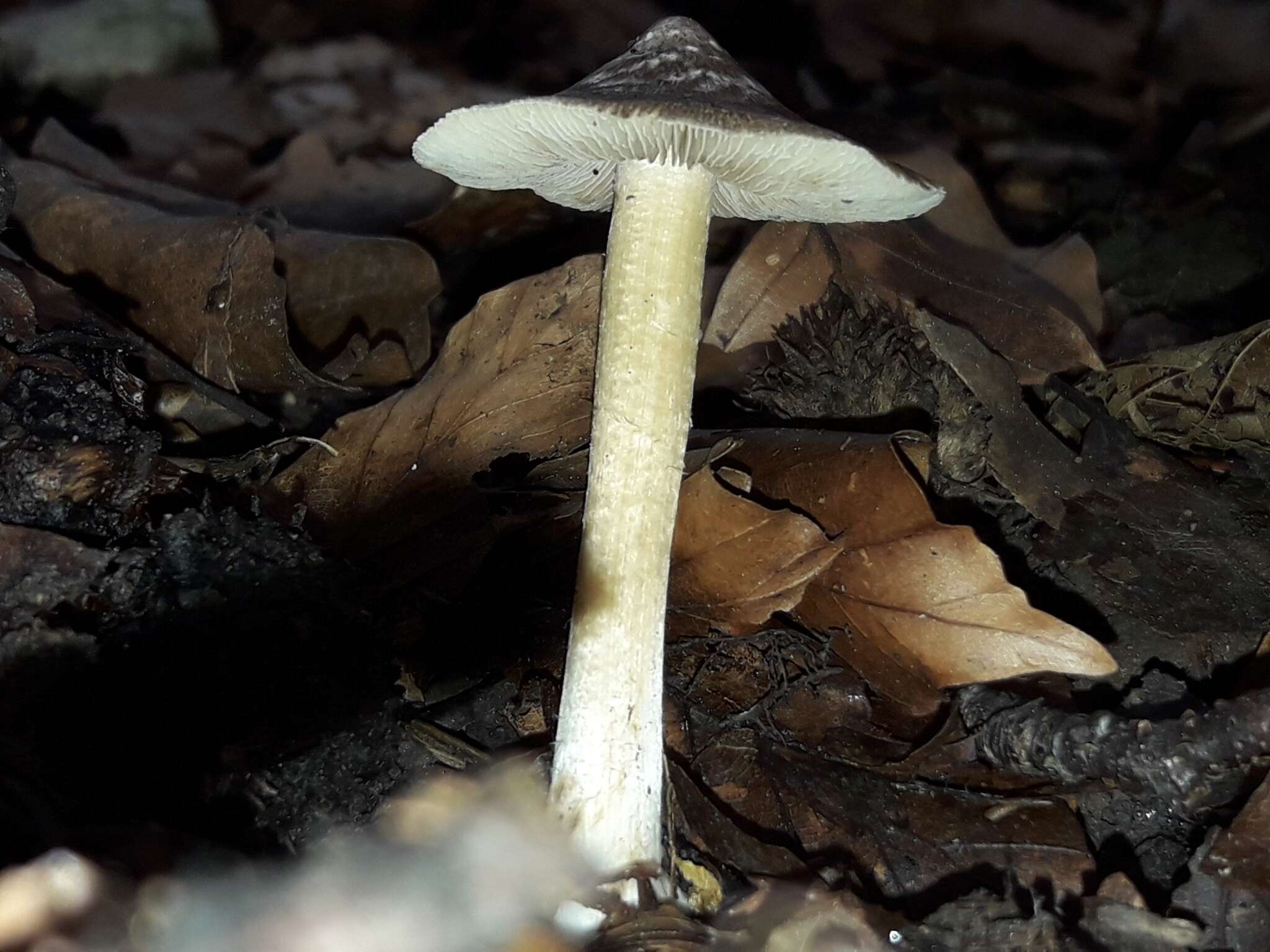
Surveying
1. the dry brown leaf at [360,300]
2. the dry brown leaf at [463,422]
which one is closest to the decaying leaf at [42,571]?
the dry brown leaf at [463,422]

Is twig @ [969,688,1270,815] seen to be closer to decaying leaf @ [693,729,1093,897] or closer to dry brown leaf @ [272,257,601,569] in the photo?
decaying leaf @ [693,729,1093,897]

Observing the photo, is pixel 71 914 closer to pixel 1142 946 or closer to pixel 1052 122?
pixel 1142 946

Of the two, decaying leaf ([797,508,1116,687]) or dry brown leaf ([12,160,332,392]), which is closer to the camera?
decaying leaf ([797,508,1116,687])

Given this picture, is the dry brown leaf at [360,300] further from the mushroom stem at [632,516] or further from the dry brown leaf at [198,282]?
the mushroom stem at [632,516]

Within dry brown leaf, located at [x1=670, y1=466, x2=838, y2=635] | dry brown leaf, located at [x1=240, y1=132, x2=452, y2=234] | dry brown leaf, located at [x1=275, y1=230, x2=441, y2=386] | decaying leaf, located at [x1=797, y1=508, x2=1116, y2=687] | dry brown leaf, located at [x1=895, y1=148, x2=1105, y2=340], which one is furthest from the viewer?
dry brown leaf, located at [x1=240, y1=132, x2=452, y2=234]

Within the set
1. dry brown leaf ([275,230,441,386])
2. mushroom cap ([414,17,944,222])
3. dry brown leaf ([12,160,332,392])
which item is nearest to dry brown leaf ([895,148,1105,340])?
mushroom cap ([414,17,944,222])

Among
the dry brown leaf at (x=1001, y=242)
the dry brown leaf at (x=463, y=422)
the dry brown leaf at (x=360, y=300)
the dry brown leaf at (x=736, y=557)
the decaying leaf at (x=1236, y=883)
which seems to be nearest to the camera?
the decaying leaf at (x=1236, y=883)
